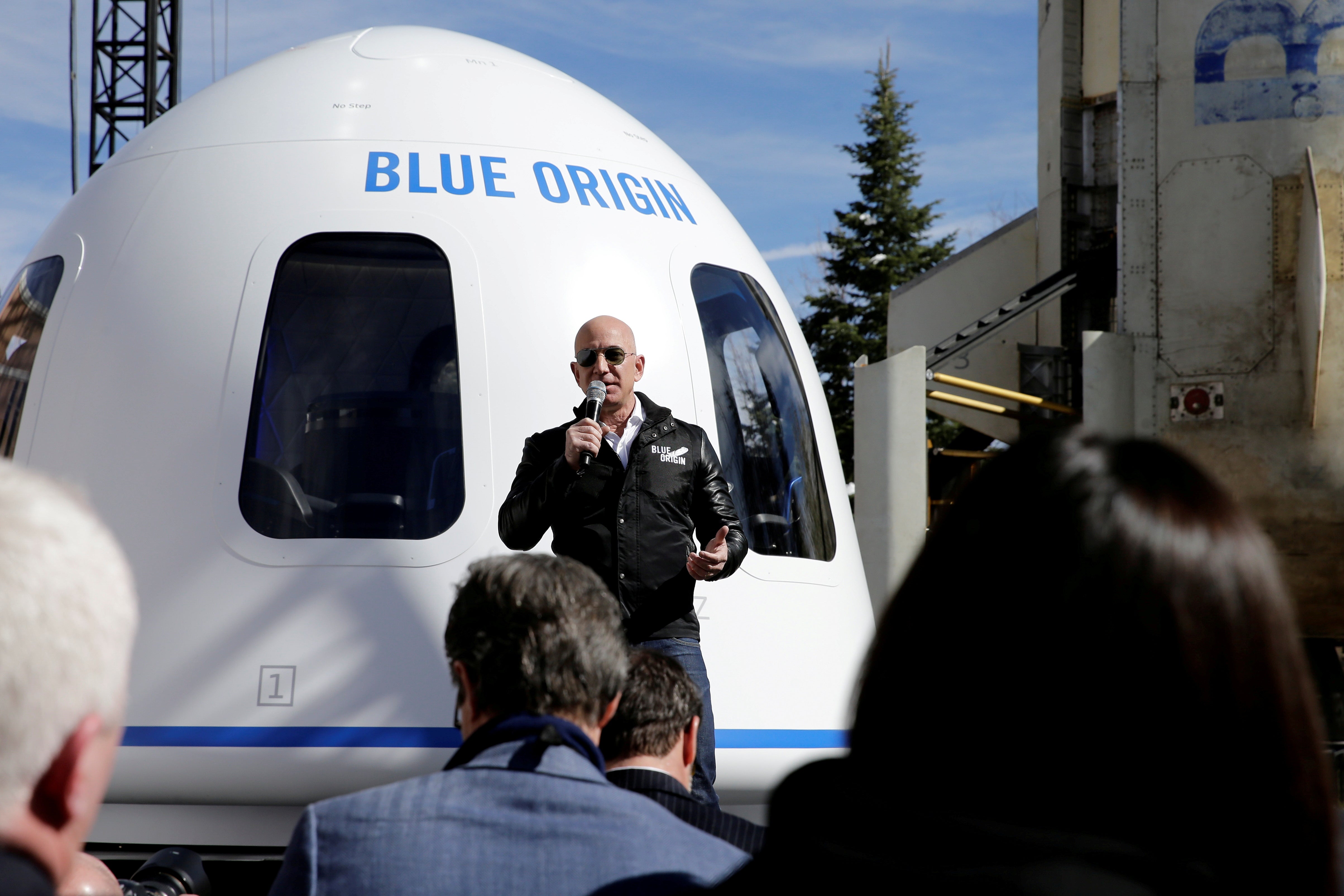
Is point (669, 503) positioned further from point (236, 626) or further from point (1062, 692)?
point (1062, 692)

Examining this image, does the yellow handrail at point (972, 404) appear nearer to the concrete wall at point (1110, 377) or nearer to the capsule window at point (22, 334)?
the concrete wall at point (1110, 377)

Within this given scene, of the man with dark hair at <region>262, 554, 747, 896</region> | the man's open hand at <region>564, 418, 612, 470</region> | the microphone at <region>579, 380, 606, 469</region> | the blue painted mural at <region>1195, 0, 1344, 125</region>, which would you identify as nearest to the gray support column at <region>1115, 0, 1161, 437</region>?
the blue painted mural at <region>1195, 0, 1344, 125</region>

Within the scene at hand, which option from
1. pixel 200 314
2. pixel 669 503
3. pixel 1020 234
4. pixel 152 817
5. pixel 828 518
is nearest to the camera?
pixel 669 503

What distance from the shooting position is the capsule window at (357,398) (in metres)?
4.68

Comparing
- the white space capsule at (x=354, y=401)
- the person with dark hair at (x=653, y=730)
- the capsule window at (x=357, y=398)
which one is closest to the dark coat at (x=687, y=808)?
the person with dark hair at (x=653, y=730)

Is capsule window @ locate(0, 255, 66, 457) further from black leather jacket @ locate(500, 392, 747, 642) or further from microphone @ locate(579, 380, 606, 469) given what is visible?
microphone @ locate(579, 380, 606, 469)

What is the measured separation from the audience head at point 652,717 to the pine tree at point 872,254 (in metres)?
29.6

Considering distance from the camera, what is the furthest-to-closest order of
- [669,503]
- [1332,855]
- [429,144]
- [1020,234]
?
[1020,234], [429,144], [669,503], [1332,855]

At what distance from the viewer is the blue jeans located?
411 cm

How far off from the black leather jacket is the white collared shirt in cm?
1

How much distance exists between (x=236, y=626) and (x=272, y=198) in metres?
1.70

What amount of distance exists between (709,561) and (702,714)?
0.49 metres

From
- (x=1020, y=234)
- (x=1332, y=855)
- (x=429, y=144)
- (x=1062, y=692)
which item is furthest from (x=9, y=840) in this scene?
(x=1020, y=234)

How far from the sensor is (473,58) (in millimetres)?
5934
